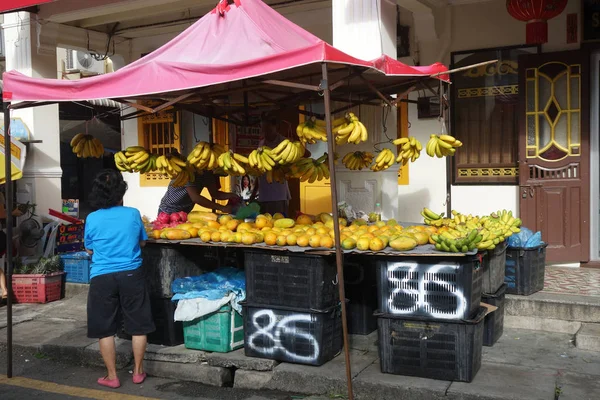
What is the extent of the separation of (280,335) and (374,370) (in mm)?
814

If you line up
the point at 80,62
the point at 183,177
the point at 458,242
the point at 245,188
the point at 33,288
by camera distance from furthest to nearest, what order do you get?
1. the point at 80,62
2. the point at 245,188
3. the point at 33,288
4. the point at 183,177
5. the point at 458,242

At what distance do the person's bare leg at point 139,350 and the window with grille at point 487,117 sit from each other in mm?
5052

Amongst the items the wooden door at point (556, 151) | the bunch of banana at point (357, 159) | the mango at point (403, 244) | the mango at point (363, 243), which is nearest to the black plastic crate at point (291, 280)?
the mango at point (363, 243)

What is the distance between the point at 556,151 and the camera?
817 cm

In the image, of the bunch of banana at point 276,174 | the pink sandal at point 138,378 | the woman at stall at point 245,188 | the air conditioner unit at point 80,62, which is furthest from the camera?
the air conditioner unit at point 80,62

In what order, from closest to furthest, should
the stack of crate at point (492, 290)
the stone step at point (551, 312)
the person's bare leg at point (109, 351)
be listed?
the person's bare leg at point (109, 351)
the stack of crate at point (492, 290)
the stone step at point (551, 312)

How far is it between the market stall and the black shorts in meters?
0.77

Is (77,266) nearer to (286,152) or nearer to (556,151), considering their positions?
(286,152)

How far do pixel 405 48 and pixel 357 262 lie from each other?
4.10 m

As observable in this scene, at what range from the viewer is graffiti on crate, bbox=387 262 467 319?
4875 millimetres

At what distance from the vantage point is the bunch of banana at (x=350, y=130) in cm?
539

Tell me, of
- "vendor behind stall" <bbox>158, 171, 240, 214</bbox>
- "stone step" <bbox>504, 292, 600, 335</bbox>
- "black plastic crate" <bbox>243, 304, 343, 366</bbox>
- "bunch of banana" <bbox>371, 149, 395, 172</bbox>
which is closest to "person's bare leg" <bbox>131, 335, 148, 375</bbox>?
"black plastic crate" <bbox>243, 304, 343, 366</bbox>

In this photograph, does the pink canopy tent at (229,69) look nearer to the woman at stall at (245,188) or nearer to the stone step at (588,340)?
the stone step at (588,340)

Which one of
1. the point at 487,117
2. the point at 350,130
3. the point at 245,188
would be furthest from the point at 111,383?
the point at 487,117
